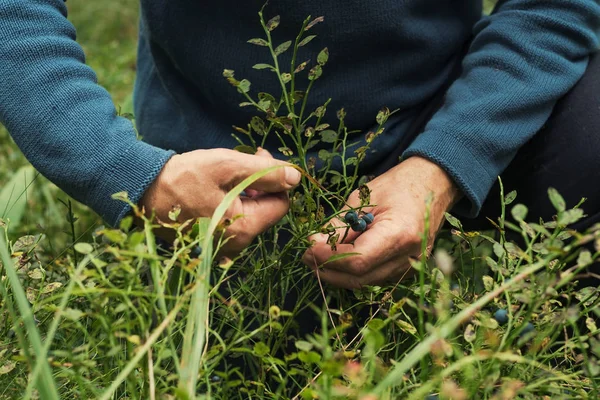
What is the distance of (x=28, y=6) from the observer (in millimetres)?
1082

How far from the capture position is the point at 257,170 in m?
0.95

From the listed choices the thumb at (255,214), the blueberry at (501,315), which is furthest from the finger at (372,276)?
the blueberry at (501,315)

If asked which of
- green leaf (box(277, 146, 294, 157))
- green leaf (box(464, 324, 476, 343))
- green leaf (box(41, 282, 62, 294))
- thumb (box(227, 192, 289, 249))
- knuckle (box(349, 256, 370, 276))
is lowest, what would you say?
knuckle (box(349, 256, 370, 276))

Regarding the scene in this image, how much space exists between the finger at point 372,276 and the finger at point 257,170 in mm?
140

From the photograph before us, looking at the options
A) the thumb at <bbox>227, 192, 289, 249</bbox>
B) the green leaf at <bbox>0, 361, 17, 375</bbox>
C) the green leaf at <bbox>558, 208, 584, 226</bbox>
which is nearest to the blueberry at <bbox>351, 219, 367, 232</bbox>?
the thumb at <bbox>227, 192, 289, 249</bbox>

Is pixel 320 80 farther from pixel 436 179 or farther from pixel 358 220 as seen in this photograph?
pixel 358 220

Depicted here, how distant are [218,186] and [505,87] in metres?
0.61

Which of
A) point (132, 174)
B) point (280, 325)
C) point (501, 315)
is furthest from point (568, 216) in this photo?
point (132, 174)

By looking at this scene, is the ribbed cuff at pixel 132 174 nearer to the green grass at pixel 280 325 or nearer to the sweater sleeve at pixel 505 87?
the green grass at pixel 280 325

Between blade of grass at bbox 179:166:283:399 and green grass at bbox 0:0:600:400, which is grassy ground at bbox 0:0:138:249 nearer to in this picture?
green grass at bbox 0:0:600:400

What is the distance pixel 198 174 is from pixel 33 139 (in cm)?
28

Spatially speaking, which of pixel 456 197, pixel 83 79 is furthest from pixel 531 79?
pixel 83 79

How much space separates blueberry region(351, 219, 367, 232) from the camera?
3.20 feet

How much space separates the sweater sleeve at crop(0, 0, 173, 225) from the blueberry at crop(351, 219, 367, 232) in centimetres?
29
